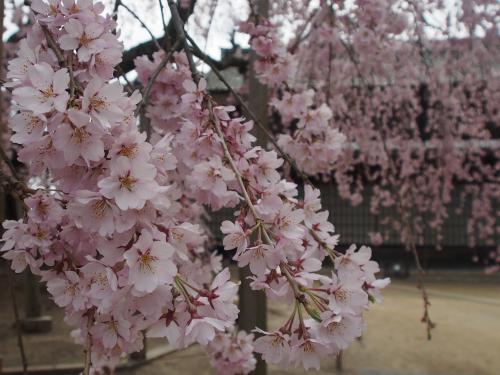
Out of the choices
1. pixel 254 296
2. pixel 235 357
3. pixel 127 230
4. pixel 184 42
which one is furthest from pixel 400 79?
pixel 127 230

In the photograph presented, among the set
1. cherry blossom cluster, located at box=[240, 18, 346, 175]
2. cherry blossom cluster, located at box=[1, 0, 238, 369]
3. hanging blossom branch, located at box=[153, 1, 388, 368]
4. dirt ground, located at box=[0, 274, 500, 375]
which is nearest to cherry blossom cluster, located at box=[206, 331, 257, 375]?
cherry blossom cluster, located at box=[240, 18, 346, 175]

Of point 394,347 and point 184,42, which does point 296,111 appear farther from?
point 394,347

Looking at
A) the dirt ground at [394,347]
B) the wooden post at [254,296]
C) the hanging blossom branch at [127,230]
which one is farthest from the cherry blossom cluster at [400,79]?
the hanging blossom branch at [127,230]

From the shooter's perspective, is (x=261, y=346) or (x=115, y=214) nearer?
(x=115, y=214)

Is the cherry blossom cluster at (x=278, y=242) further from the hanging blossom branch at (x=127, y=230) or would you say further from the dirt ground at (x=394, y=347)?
the dirt ground at (x=394, y=347)

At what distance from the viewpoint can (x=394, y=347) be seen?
4.81m

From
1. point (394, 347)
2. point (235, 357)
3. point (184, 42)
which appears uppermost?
point (184, 42)

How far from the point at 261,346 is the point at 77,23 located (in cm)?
64

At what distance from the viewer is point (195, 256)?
2357 millimetres

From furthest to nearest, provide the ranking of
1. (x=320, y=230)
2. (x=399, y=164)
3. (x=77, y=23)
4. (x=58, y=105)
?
(x=399, y=164)
(x=320, y=230)
(x=77, y=23)
(x=58, y=105)

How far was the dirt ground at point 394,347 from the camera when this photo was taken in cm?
417

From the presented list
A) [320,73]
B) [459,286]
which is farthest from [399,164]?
[459,286]

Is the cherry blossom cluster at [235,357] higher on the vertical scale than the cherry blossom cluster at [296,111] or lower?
lower

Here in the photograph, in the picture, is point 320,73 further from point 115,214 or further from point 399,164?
point 115,214
